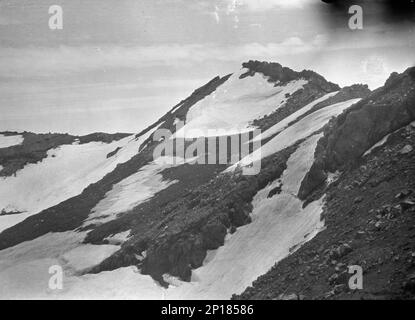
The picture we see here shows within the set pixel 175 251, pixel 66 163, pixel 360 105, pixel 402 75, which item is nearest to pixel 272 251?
pixel 175 251

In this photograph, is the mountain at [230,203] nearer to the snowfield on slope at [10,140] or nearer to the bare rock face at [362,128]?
the bare rock face at [362,128]

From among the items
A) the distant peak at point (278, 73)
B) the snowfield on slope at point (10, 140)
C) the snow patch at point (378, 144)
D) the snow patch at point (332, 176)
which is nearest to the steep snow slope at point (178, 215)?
the distant peak at point (278, 73)

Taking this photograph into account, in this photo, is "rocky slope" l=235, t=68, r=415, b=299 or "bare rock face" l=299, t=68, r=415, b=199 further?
"bare rock face" l=299, t=68, r=415, b=199

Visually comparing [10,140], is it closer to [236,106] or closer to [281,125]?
[236,106]

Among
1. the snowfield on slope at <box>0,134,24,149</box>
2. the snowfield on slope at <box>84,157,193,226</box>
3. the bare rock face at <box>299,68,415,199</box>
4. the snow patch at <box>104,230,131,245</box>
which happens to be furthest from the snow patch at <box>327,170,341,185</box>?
the snowfield on slope at <box>0,134,24,149</box>

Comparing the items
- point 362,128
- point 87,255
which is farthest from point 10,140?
point 362,128

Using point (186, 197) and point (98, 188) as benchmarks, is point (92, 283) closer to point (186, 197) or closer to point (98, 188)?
point (186, 197)

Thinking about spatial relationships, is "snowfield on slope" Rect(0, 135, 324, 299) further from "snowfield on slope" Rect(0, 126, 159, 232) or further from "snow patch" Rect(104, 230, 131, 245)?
A: "snowfield on slope" Rect(0, 126, 159, 232)
